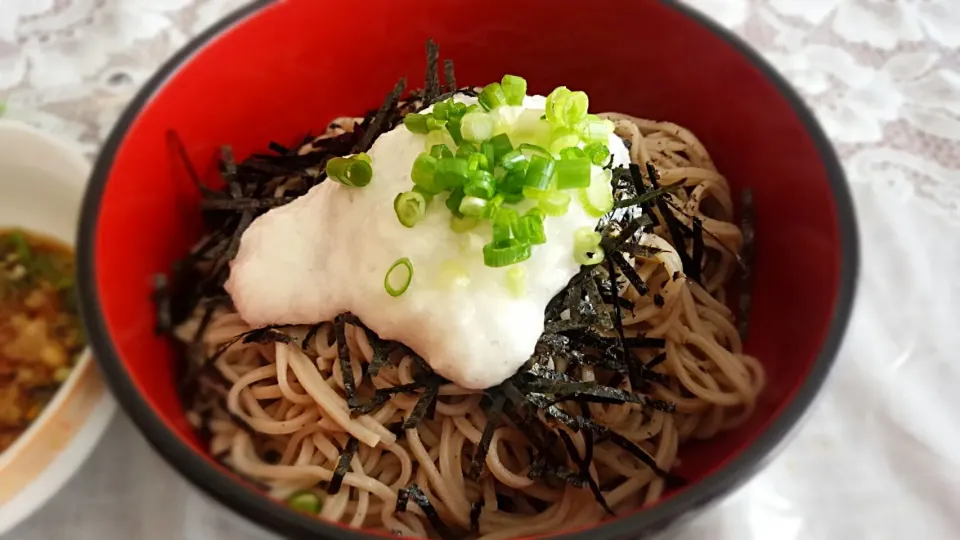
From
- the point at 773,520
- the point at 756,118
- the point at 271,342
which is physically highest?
the point at 756,118

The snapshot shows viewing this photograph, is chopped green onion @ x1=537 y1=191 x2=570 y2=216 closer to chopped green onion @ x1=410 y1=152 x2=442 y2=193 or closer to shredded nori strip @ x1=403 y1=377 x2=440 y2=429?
chopped green onion @ x1=410 y1=152 x2=442 y2=193

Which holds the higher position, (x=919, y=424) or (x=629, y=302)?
(x=629, y=302)

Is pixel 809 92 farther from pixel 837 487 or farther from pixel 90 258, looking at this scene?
pixel 90 258

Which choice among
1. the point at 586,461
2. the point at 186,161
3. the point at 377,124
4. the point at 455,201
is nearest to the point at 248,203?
the point at 186,161

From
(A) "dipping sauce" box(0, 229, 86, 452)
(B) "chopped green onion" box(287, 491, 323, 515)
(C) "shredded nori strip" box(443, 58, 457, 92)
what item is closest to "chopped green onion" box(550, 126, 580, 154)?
(C) "shredded nori strip" box(443, 58, 457, 92)

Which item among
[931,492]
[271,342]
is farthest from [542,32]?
[931,492]

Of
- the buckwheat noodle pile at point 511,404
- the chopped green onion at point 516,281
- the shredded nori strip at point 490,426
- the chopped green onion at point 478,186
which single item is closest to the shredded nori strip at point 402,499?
the buckwheat noodle pile at point 511,404

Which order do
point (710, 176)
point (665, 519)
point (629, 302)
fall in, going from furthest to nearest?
point (710, 176)
point (629, 302)
point (665, 519)

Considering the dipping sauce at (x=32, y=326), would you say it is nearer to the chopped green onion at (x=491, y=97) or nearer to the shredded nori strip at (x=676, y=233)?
the chopped green onion at (x=491, y=97)
